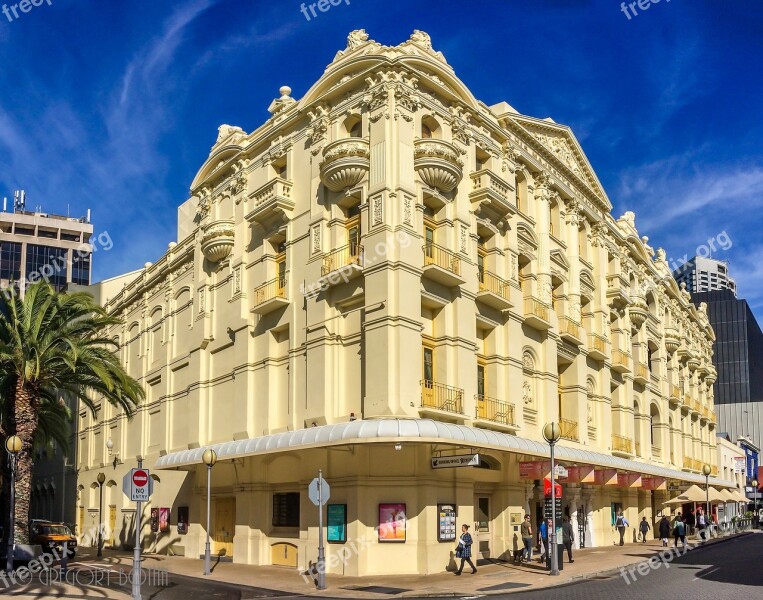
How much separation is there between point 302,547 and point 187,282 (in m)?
16.5

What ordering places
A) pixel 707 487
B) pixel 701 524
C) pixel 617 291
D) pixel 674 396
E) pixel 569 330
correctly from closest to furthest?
1. pixel 569 330
2. pixel 707 487
3. pixel 617 291
4. pixel 701 524
5. pixel 674 396

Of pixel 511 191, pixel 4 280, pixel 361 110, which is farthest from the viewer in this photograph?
pixel 4 280

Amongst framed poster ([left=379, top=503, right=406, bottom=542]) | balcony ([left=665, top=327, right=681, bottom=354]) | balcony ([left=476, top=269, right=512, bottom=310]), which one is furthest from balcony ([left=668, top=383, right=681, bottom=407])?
framed poster ([left=379, top=503, right=406, bottom=542])

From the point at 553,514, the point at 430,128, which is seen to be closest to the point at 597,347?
the point at 430,128

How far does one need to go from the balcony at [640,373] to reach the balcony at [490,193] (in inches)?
652

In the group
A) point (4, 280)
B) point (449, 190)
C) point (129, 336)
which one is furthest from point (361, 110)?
point (4, 280)

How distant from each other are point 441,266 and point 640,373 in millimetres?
21521

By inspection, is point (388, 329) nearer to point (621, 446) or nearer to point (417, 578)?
point (417, 578)

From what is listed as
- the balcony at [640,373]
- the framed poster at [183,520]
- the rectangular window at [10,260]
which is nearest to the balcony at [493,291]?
the framed poster at [183,520]

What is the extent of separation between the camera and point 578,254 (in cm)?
3662

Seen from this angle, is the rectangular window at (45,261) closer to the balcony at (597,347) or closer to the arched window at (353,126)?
the balcony at (597,347)

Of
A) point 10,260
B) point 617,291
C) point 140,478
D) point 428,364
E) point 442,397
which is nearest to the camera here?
point 140,478

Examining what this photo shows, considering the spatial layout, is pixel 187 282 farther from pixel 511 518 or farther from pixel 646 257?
pixel 646 257

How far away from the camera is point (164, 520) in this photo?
113ft
